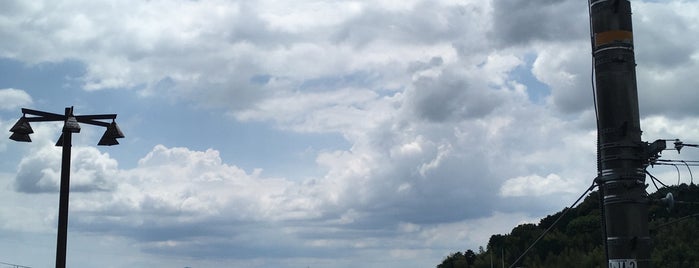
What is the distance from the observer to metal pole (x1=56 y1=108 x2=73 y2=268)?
16.5 meters

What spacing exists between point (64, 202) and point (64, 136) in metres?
1.48

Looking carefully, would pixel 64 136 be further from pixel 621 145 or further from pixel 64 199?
Result: pixel 621 145

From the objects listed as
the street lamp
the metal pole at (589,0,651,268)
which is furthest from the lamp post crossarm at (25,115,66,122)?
the metal pole at (589,0,651,268)

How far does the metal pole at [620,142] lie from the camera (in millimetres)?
13469

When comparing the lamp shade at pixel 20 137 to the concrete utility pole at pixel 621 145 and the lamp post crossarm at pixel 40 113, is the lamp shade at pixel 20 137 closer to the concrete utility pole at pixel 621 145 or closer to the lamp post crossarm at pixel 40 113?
the lamp post crossarm at pixel 40 113

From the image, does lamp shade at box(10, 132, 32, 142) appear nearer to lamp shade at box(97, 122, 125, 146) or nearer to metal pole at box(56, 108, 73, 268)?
metal pole at box(56, 108, 73, 268)

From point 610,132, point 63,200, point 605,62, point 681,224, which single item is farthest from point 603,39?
point 681,224

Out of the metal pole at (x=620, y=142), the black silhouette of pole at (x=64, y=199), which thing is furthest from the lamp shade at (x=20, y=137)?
the metal pole at (x=620, y=142)

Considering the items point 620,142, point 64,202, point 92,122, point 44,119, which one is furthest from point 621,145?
point 44,119

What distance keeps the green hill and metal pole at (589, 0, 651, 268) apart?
6027 cm

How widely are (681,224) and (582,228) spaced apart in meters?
11.2

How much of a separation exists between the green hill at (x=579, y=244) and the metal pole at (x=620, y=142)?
60.3 m

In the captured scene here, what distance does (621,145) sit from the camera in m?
13.6

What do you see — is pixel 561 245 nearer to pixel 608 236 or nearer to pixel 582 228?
pixel 582 228
